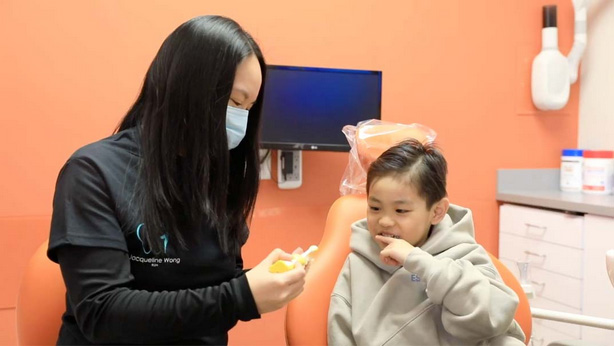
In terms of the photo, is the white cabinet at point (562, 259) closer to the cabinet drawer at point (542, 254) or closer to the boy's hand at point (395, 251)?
the cabinet drawer at point (542, 254)

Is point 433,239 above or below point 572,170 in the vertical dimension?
below

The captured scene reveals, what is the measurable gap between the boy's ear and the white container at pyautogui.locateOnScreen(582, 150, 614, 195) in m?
1.52

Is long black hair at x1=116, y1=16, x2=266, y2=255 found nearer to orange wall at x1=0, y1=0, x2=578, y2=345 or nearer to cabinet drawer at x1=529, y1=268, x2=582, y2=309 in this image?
orange wall at x1=0, y1=0, x2=578, y2=345

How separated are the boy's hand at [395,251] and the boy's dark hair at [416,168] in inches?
5.4

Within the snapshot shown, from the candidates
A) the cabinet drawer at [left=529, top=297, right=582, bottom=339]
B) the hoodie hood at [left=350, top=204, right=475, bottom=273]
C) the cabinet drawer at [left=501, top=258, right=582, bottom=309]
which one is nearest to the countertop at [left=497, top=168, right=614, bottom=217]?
the cabinet drawer at [left=501, top=258, right=582, bottom=309]

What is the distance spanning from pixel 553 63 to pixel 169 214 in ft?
7.59

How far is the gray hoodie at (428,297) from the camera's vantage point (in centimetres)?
144

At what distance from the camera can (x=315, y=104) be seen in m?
2.41

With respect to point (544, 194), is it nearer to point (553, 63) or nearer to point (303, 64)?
point (553, 63)

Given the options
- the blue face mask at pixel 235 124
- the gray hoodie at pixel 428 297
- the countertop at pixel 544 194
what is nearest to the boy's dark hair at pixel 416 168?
the gray hoodie at pixel 428 297

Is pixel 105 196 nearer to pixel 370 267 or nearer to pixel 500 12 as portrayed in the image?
pixel 370 267

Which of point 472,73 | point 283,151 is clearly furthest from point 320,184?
point 472,73

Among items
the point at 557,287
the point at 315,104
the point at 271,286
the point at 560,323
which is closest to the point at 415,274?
the point at 271,286

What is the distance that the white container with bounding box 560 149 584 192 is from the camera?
9.62 ft
